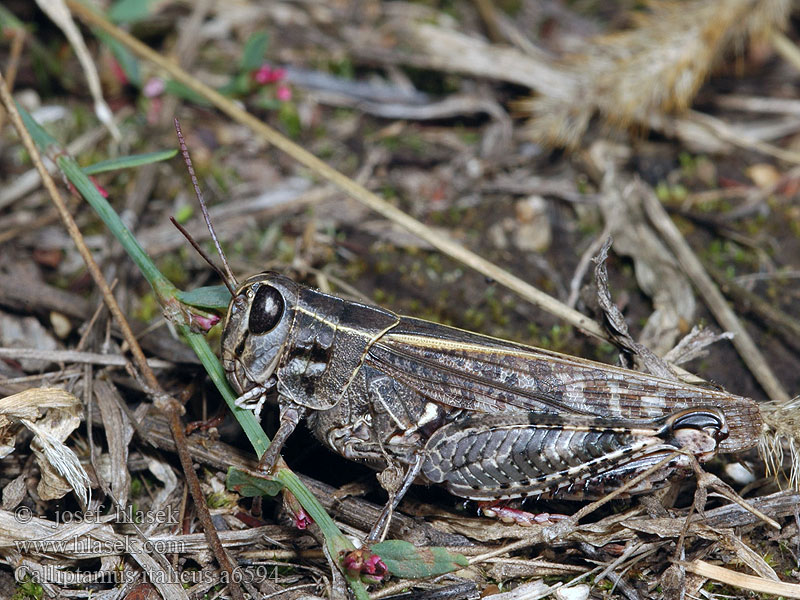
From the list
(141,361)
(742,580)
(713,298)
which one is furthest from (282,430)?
(713,298)

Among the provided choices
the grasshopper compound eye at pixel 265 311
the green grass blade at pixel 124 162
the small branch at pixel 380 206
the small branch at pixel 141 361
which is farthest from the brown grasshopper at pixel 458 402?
the small branch at pixel 380 206

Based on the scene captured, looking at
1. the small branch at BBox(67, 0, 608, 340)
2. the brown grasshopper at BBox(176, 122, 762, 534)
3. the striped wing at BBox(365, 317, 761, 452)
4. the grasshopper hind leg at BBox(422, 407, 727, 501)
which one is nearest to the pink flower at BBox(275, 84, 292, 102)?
the small branch at BBox(67, 0, 608, 340)

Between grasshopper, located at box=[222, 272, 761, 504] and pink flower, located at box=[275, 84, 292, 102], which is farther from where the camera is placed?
pink flower, located at box=[275, 84, 292, 102]

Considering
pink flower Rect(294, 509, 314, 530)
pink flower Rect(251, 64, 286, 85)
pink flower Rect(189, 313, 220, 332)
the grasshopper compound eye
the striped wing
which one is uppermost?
pink flower Rect(251, 64, 286, 85)

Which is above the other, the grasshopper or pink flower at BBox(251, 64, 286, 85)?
pink flower at BBox(251, 64, 286, 85)

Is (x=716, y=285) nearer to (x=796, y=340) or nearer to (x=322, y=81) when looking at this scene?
(x=796, y=340)

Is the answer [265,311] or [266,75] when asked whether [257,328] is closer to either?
[265,311]

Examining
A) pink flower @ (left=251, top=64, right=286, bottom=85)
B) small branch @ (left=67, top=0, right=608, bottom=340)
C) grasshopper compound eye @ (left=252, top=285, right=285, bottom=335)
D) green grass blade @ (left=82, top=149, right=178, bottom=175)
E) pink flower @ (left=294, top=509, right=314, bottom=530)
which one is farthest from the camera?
pink flower @ (left=251, top=64, right=286, bottom=85)

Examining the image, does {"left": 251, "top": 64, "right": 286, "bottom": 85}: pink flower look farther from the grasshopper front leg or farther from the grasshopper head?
the grasshopper front leg
